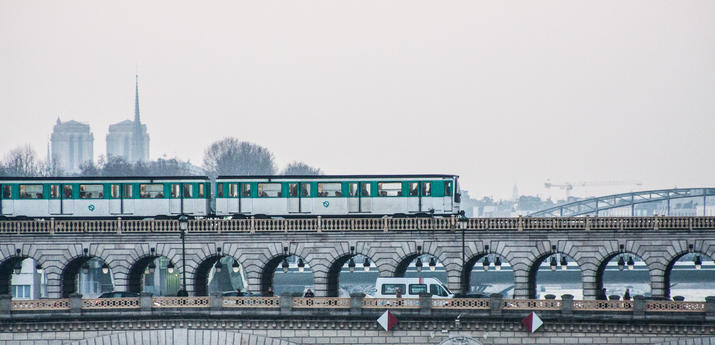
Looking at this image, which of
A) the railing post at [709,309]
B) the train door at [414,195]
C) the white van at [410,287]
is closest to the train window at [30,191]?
the train door at [414,195]

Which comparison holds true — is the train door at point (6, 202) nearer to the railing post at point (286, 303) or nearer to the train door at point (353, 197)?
the train door at point (353, 197)

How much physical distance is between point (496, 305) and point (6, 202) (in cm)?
3727

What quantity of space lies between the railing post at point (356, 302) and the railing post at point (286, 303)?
126 inches

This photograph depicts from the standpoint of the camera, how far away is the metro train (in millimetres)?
72062

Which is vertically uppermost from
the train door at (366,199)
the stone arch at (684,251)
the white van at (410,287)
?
the train door at (366,199)

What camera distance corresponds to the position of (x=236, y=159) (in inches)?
7318

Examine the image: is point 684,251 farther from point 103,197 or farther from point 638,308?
point 103,197

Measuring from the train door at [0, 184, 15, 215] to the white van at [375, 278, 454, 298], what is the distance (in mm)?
28698

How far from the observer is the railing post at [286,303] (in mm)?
55188

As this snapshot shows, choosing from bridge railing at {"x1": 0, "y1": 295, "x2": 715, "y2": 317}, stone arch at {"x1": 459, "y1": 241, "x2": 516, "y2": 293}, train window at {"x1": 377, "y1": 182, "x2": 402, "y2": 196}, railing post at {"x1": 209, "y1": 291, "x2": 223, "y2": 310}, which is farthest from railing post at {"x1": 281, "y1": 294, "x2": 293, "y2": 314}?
train window at {"x1": 377, "y1": 182, "x2": 402, "y2": 196}

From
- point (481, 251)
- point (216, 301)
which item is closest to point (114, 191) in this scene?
point (216, 301)

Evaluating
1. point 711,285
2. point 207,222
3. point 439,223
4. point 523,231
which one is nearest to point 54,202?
point 207,222

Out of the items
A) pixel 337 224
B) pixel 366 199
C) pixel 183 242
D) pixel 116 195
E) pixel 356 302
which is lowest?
pixel 356 302

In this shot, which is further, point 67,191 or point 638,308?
point 67,191
